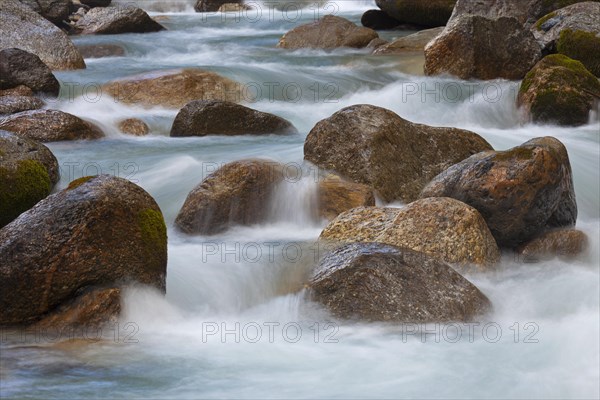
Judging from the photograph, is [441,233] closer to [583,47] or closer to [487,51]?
[487,51]

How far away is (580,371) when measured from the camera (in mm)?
5363

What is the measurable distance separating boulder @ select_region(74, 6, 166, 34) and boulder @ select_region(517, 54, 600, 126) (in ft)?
35.9

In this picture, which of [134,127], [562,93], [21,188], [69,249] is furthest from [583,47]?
[69,249]

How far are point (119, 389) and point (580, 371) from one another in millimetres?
2665

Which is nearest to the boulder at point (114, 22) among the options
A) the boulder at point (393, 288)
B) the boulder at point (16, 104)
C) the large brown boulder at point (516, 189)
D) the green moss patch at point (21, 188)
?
the boulder at point (16, 104)

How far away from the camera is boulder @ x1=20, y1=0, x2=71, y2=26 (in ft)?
69.0

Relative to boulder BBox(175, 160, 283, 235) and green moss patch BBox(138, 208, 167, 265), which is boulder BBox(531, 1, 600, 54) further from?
green moss patch BBox(138, 208, 167, 265)

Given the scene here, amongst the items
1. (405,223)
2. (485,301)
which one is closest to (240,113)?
(405,223)

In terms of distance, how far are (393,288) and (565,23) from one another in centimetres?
976

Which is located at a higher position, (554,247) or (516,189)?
(516,189)

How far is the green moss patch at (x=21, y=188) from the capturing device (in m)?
7.81

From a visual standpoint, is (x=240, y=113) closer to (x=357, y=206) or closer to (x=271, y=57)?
(x=357, y=206)

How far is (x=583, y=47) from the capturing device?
13.8m

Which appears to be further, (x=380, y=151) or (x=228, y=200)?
(x=380, y=151)
